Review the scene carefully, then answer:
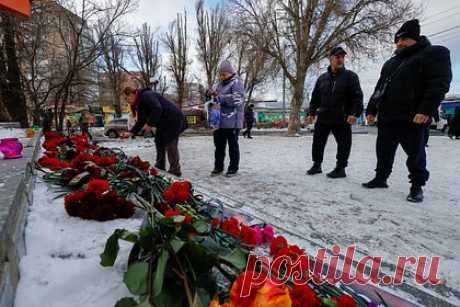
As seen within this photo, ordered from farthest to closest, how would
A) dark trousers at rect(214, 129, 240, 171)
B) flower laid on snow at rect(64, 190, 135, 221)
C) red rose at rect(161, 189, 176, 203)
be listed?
dark trousers at rect(214, 129, 240, 171), red rose at rect(161, 189, 176, 203), flower laid on snow at rect(64, 190, 135, 221)

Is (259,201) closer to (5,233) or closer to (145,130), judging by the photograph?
(145,130)

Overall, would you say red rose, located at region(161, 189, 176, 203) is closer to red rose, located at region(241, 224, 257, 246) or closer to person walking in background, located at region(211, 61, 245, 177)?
red rose, located at region(241, 224, 257, 246)

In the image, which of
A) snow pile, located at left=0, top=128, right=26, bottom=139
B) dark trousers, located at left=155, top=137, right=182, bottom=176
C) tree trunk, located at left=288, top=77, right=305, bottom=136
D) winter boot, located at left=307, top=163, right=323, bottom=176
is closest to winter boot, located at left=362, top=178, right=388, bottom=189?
winter boot, located at left=307, top=163, right=323, bottom=176

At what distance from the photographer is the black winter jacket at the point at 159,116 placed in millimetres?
3322

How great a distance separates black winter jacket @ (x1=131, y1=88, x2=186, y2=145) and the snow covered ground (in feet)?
2.27

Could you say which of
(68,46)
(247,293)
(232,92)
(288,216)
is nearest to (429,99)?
(288,216)

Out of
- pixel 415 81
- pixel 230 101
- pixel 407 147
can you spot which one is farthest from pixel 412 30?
pixel 230 101

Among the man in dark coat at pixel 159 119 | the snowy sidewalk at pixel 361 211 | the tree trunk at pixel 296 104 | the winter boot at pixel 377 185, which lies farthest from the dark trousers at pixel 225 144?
the tree trunk at pixel 296 104

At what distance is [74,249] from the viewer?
0.95 m

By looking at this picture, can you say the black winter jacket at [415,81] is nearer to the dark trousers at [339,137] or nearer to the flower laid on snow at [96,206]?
the dark trousers at [339,137]

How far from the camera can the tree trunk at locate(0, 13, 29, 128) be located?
629 centimetres

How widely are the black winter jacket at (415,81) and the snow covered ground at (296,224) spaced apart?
2.82 feet

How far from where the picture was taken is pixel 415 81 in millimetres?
2609

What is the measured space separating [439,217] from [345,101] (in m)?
1.76
